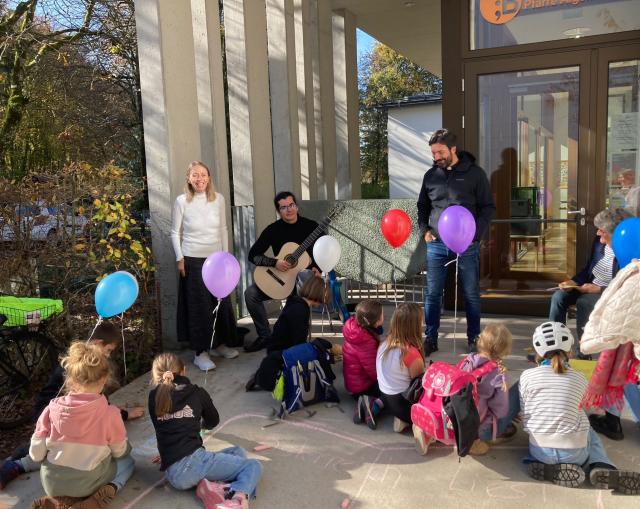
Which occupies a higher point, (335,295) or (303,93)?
(303,93)

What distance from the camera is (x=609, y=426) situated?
3535 mm

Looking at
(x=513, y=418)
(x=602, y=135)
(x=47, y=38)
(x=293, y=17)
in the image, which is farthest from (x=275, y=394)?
(x=47, y=38)

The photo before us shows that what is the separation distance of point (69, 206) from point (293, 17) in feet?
14.7

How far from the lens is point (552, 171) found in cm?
597

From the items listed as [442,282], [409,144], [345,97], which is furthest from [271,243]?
[409,144]

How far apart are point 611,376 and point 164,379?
7.15ft

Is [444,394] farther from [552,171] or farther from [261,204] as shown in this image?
[261,204]

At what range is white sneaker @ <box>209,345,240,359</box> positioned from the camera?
5.28 metres

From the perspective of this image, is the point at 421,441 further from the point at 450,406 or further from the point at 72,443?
the point at 72,443

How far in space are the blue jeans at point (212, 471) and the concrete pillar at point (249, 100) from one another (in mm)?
4206

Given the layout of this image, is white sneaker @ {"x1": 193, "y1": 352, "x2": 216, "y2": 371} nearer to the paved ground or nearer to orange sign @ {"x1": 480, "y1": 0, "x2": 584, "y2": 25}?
the paved ground

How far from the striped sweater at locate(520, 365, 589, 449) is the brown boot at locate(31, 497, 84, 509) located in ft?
7.69

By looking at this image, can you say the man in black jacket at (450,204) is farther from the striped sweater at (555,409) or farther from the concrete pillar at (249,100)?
the concrete pillar at (249,100)

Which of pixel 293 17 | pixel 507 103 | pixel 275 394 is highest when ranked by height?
pixel 293 17
